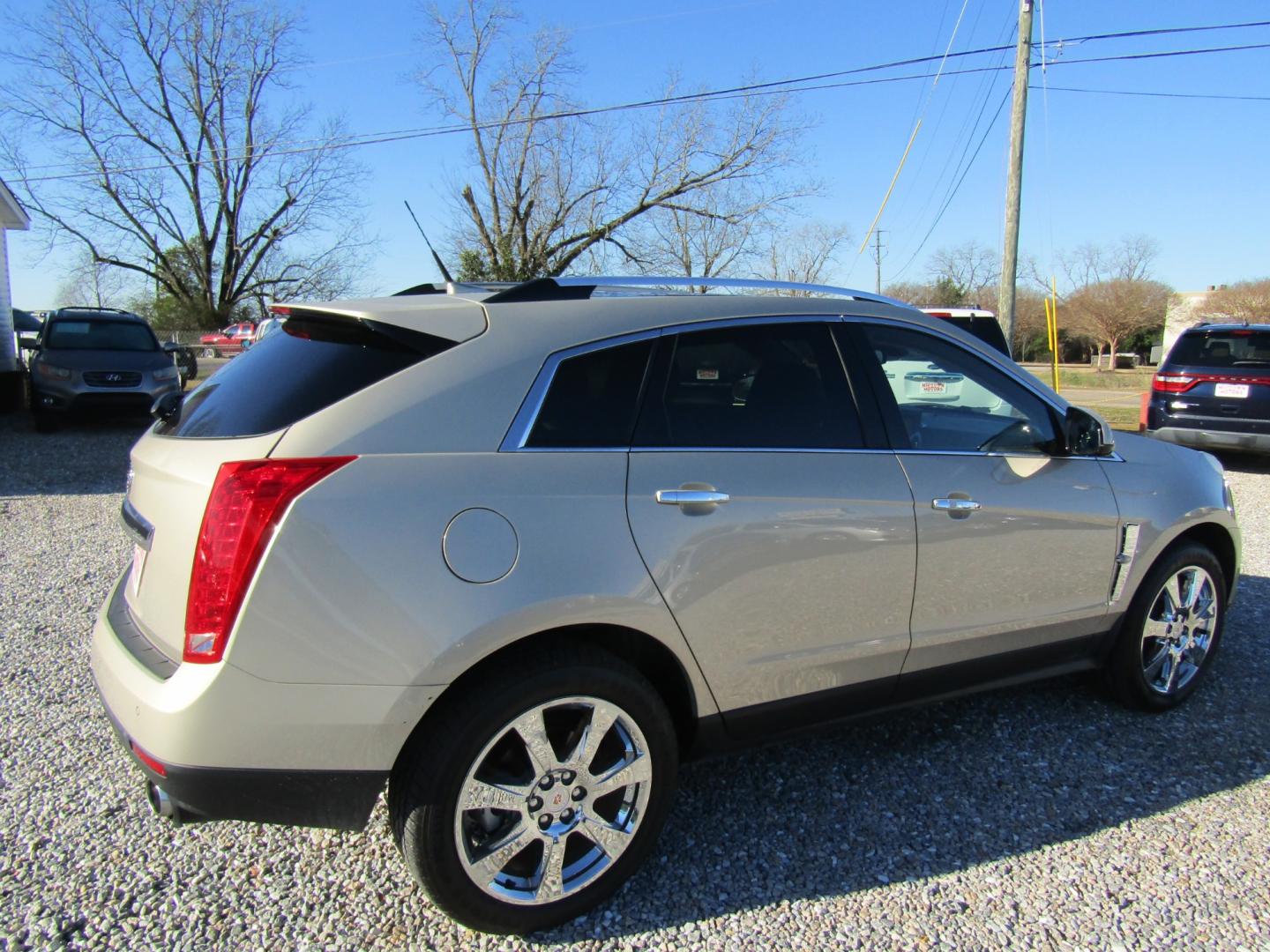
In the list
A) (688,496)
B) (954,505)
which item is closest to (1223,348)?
(954,505)

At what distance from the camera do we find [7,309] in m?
16.2

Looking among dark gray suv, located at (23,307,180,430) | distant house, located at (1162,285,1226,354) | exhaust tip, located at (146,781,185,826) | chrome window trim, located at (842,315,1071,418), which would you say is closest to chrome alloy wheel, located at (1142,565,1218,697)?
chrome window trim, located at (842,315,1071,418)

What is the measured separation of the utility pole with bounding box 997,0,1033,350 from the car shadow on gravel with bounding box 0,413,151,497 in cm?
1245

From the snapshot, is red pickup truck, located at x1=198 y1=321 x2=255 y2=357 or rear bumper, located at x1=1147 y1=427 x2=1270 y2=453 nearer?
rear bumper, located at x1=1147 y1=427 x2=1270 y2=453

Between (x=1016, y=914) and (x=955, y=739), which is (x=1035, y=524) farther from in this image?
(x=1016, y=914)

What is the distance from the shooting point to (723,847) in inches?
108

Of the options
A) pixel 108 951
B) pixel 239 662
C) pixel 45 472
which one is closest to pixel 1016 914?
pixel 239 662

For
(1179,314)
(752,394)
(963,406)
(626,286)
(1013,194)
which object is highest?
(1013,194)

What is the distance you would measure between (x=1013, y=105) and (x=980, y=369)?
1294 cm

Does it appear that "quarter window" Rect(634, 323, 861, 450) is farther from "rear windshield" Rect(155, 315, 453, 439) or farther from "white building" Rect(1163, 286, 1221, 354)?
"white building" Rect(1163, 286, 1221, 354)

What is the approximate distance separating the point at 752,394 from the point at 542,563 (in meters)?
0.92

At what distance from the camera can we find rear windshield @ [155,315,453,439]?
221 cm

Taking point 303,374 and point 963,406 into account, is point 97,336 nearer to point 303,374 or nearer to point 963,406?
point 303,374

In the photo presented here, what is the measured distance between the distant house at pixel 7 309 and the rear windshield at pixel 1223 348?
1760 centimetres
